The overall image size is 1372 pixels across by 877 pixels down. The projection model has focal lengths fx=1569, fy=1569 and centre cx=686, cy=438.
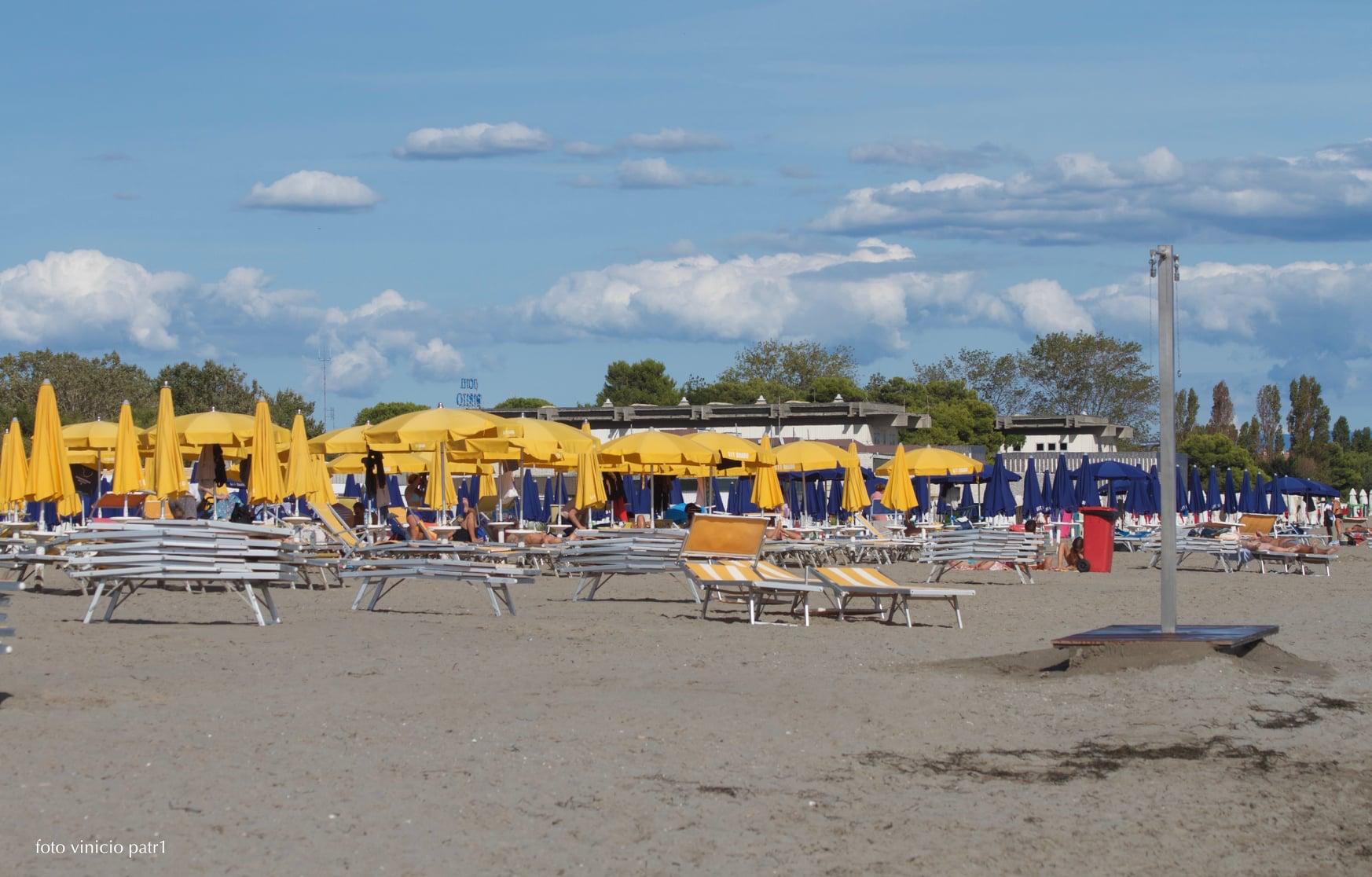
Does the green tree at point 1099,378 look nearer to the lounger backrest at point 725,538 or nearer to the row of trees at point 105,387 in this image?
the row of trees at point 105,387

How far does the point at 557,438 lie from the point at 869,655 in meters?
11.5

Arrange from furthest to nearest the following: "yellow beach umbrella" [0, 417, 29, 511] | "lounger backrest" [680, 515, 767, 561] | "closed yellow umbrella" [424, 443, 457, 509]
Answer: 1. "closed yellow umbrella" [424, 443, 457, 509]
2. "yellow beach umbrella" [0, 417, 29, 511]
3. "lounger backrest" [680, 515, 767, 561]

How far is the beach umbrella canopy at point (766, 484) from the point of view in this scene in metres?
25.3

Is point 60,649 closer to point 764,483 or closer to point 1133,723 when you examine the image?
point 1133,723

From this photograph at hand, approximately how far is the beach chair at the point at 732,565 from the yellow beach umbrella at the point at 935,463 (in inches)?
568

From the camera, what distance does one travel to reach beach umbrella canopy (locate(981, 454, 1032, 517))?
99.9ft

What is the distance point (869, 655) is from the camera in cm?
1029

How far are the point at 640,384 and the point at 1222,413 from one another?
39.9 metres

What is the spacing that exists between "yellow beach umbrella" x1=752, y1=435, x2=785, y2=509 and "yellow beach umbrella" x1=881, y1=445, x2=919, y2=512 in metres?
2.70

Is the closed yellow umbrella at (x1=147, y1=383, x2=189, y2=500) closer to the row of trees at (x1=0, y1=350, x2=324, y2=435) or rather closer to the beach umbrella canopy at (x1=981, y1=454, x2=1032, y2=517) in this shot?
the beach umbrella canopy at (x1=981, y1=454, x2=1032, y2=517)

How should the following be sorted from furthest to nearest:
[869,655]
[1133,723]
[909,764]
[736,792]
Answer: [869,655] → [1133,723] → [909,764] → [736,792]

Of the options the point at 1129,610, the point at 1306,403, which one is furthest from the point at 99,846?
the point at 1306,403

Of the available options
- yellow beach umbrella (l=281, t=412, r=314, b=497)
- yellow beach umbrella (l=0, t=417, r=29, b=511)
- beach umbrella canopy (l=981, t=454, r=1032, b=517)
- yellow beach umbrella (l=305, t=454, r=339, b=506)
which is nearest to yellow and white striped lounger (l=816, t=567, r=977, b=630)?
yellow beach umbrella (l=281, t=412, r=314, b=497)

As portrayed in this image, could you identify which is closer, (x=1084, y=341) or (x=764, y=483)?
(x=764, y=483)
